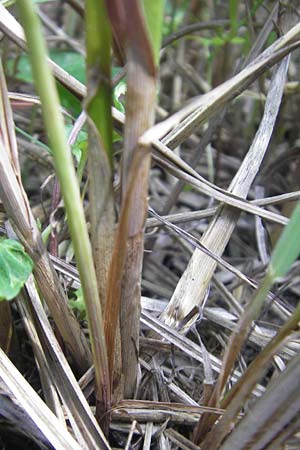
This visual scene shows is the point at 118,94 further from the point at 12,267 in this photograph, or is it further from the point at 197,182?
the point at 12,267

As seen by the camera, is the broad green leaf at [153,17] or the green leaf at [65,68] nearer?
the broad green leaf at [153,17]

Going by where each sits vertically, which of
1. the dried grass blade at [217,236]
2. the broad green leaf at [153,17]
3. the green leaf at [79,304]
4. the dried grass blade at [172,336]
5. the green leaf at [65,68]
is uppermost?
the broad green leaf at [153,17]

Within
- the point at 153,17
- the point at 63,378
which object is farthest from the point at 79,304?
the point at 153,17

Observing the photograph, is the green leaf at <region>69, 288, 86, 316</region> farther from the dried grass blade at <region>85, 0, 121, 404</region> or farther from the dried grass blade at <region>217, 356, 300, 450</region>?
the dried grass blade at <region>217, 356, 300, 450</region>

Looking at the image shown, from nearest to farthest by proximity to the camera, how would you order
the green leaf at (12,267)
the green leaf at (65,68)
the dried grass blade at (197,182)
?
the green leaf at (12,267) < the dried grass blade at (197,182) < the green leaf at (65,68)

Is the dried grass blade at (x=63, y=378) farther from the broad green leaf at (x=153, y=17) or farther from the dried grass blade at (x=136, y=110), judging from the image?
the broad green leaf at (x=153, y=17)

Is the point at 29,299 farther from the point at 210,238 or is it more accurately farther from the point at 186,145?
the point at 186,145

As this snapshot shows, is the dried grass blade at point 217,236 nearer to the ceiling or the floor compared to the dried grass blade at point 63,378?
nearer to the ceiling

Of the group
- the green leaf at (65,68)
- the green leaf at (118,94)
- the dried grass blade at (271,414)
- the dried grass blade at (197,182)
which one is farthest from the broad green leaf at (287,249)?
the green leaf at (65,68)

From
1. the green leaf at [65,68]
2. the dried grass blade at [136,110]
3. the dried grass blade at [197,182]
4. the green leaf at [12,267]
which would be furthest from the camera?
the green leaf at [65,68]

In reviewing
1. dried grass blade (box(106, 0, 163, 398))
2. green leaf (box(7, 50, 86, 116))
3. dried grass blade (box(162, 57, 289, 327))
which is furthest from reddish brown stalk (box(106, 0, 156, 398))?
green leaf (box(7, 50, 86, 116))
